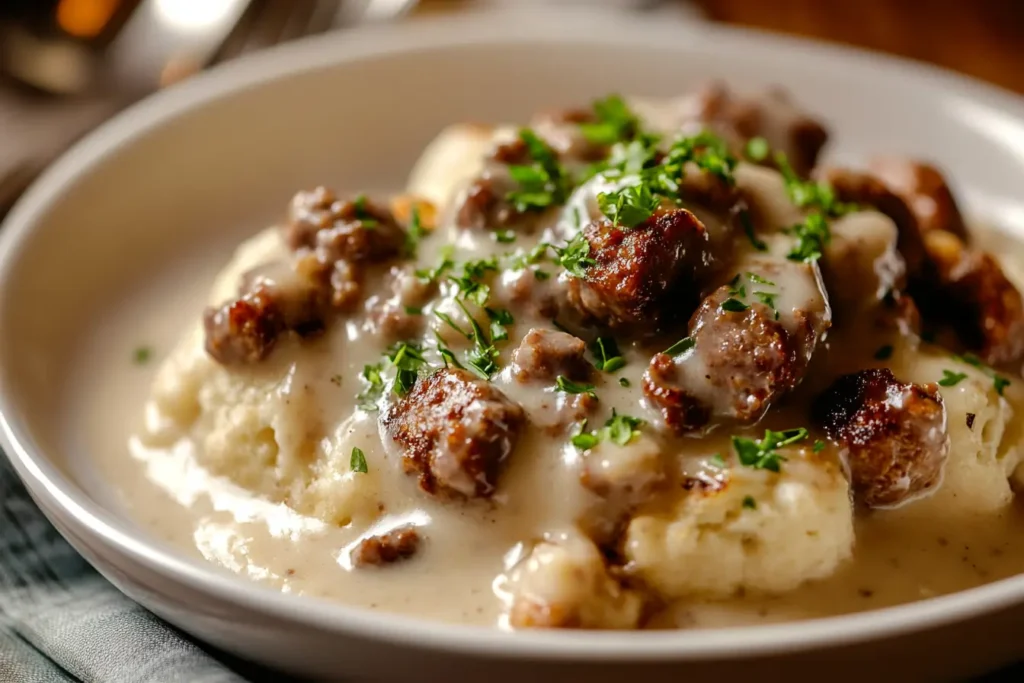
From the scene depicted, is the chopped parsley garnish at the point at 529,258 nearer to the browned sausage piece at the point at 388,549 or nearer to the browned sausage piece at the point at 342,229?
the browned sausage piece at the point at 342,229

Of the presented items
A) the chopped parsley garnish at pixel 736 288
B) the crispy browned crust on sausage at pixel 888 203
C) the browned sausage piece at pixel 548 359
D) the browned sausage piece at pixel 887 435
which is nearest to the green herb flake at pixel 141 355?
the browned sausage piece at pixel 548 359

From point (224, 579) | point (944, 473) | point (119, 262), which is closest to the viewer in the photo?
point (224, 579)

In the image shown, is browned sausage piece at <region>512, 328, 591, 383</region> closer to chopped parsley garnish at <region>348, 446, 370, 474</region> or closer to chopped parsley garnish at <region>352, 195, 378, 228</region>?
chopped parsley garnish at <region>348, 446, 370, 474</region>

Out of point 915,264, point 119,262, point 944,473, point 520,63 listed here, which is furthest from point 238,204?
point 944,473

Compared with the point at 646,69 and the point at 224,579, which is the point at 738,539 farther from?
the point at 646,69

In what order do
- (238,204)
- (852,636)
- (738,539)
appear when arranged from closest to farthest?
(852,636), (738,539), (238,204)

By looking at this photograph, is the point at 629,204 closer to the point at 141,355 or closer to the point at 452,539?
the point at 452,539

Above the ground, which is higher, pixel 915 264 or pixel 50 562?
pixel 915 264
